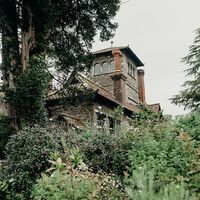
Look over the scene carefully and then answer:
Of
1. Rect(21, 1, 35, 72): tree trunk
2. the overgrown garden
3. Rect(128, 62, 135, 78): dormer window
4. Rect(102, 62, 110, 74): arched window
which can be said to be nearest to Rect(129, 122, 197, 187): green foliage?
the overgrown garden

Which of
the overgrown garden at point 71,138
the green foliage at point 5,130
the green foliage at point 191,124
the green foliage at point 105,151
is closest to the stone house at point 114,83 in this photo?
the overgrown garden at point 71,138

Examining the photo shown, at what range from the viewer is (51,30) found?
1498 cm

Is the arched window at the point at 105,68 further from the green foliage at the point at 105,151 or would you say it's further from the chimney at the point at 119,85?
the green foliage at the point at 105,151

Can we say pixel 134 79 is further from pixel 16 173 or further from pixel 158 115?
pixel 16 173

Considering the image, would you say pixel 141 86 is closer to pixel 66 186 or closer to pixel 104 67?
pixel 104 67

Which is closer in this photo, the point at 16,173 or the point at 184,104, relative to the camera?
the point at 16,173

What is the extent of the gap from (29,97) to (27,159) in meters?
4.21

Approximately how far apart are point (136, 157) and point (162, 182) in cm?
157

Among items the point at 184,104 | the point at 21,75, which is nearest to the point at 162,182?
the point at 21,75

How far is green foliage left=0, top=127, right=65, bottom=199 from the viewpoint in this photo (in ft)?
27.9

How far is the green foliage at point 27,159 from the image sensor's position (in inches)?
335

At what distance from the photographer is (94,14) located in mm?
16594

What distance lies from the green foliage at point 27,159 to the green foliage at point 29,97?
3360 millimetres

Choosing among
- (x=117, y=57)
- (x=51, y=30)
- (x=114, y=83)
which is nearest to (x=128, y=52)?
(x=117, y=57)
